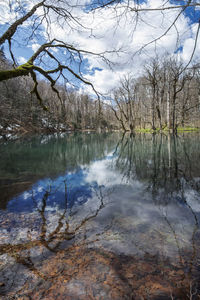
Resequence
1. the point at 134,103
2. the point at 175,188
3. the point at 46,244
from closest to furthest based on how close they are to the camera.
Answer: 1. the point at 46,244
2. the point at 175,188
3. the point at 134,103

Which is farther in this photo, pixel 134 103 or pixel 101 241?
pixel 134 103

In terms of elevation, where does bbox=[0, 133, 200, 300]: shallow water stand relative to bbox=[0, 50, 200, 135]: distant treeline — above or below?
below

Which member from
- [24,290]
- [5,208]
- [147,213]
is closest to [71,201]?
[5,208]

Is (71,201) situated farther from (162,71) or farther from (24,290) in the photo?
(162,71)

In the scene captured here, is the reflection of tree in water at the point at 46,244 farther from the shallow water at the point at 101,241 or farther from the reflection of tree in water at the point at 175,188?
the reflection of tree in water at the point at 175,188

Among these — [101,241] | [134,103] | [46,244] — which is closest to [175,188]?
[101,241]

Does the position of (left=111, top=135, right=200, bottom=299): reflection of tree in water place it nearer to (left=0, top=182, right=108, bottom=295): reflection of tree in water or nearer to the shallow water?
the shallow water

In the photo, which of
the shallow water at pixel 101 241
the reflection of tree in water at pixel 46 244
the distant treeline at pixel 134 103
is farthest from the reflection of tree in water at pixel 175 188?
the distant treeline at pixel 134 103

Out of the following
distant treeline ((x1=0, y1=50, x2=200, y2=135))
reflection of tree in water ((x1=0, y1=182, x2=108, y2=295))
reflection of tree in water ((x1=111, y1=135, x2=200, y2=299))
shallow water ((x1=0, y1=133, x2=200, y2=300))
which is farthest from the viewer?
distant treeline ((x1=0, y1=50, x2=200, y2=135))

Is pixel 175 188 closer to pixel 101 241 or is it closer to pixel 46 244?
pixel 101 241

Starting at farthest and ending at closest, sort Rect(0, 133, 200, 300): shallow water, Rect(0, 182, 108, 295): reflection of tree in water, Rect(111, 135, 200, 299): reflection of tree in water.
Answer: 1. Rect(111, 135, 200, 299): reflection of tree in water
2. Rect(0, 182, 108, 295): reflection of tree in water
3. Rect(0, 133, 200, 300): shallow water

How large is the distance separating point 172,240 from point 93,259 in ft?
4.17

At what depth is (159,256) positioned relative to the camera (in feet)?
7.43

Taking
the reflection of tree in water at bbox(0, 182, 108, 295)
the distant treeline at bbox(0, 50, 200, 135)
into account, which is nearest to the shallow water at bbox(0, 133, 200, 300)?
the reflection of tree in water at bbox(0, 182, 108, 295)
